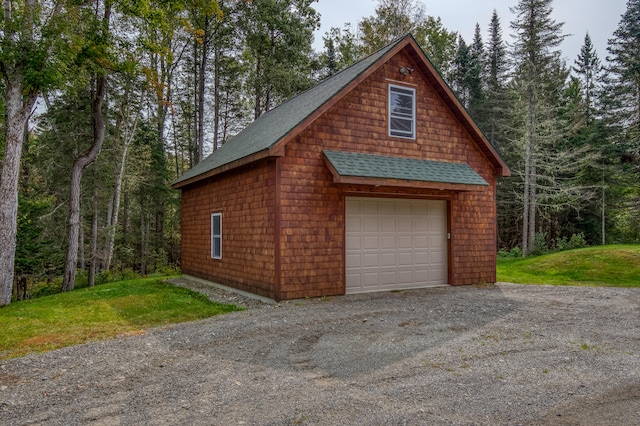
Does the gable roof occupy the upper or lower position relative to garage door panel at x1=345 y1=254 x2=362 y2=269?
upper

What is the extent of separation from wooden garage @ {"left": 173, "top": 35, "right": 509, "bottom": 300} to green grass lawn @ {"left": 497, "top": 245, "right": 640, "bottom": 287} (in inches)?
117

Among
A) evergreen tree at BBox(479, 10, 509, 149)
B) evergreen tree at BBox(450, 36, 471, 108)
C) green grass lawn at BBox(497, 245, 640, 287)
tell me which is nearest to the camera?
green grass lawn at BBox(497, 245, 640, 287)

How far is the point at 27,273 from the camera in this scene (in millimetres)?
17875

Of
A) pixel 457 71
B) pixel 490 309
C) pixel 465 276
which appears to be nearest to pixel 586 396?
pixel 490 309

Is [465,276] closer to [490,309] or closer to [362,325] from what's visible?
[490,309]

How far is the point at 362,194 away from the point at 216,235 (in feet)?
14.0

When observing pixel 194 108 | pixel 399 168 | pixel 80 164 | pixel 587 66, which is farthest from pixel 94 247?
pixel 587 66

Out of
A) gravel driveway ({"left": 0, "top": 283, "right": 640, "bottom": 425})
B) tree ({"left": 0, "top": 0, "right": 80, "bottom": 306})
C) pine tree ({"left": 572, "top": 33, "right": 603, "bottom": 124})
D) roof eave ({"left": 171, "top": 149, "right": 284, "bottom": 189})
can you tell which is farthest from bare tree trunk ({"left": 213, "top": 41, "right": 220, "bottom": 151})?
pine tree ({"left": 572, "top": 33, "right": 603, "bottom": 124})

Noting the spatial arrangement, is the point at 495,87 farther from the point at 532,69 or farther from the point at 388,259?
the point at 388,259

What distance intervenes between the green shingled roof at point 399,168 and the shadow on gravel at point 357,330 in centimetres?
257

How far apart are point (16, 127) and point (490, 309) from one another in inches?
467

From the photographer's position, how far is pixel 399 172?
29.5ft

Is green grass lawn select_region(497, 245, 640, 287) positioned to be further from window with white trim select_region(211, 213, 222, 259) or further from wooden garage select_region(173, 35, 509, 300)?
window with white trim select_region(211, 213, 222, 259)

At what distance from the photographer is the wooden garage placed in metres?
8.41
